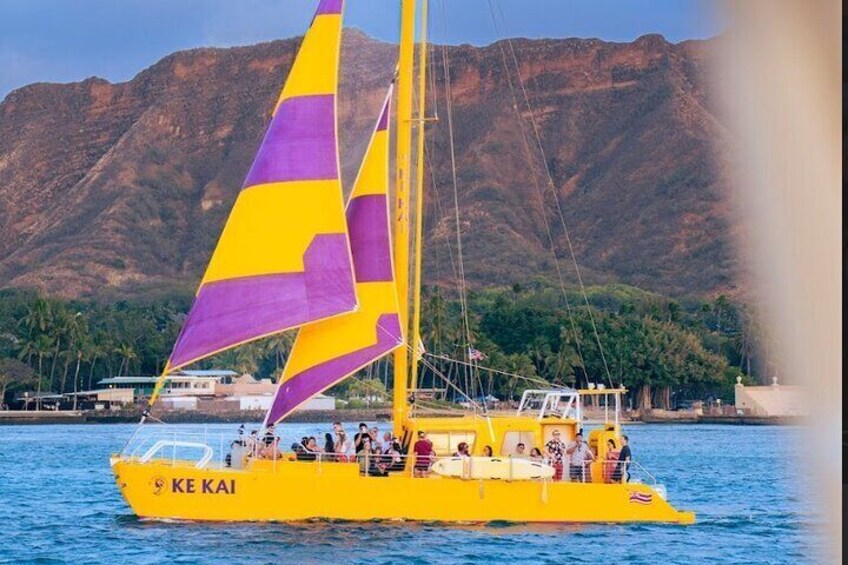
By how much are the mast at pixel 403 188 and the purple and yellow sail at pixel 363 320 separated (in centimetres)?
28

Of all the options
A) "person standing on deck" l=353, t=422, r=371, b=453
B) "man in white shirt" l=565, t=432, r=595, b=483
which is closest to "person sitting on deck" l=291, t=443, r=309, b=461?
"person standing on deck" l=353, t=422, r=371, b=453

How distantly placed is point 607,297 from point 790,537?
470 feet

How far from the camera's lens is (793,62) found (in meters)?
16.9

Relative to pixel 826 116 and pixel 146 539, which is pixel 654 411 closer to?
pixel 146 539

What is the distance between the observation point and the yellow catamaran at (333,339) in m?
30.0

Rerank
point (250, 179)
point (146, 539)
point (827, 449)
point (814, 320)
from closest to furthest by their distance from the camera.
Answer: point (827, 449) → point (814, 320) → point (146, 539) → point (250, 179)

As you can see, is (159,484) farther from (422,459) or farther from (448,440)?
(448,440)

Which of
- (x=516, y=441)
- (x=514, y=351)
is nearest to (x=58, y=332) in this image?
(x=514, y=351)

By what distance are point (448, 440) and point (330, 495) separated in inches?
103

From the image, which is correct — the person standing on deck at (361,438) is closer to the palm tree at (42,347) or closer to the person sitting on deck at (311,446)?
the person sitting on deck at (311,446)

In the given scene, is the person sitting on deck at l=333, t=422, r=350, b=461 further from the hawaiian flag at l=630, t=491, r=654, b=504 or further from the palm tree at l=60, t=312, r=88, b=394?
the palm tree at l=60, t=312, r=88, b=394

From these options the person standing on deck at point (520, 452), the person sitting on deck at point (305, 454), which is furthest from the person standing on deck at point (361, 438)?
the person standing on deck at point (520, 452)

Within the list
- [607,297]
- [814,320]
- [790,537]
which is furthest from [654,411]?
[814,320]

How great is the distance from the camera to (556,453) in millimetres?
30656
